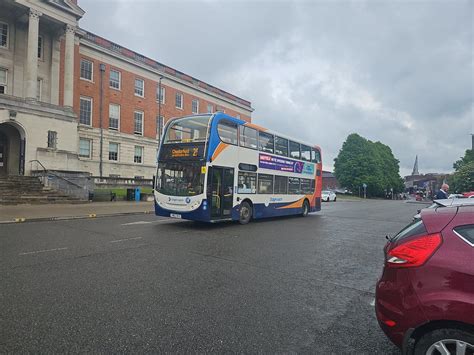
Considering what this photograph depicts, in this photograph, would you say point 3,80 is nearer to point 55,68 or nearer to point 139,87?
point 55,68

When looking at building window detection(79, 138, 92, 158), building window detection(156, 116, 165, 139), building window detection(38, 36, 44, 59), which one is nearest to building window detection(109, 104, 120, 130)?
building window detection(79, 138, 92, 158)

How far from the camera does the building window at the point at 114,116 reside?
3408 cm

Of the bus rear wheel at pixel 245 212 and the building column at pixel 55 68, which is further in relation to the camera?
the building column at pixel 55 68

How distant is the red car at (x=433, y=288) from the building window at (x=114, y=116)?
35.4 meters

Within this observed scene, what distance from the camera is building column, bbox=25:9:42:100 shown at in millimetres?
24016

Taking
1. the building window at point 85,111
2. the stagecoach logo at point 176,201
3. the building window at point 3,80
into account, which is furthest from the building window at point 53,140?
the stagecoach logo at point 176,201

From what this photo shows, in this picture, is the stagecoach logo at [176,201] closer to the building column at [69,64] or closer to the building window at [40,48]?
the building column at [69,64]

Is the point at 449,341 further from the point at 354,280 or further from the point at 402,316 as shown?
the point at 354,280

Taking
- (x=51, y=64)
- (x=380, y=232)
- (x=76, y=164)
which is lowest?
(x=380, y=232)

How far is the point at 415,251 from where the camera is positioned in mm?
2662

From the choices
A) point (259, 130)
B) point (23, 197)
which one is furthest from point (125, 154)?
point (259, 130)

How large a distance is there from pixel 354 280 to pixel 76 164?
83.2 ft

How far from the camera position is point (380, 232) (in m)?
11.7

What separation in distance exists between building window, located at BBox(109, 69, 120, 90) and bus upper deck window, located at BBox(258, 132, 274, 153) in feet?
87.1
